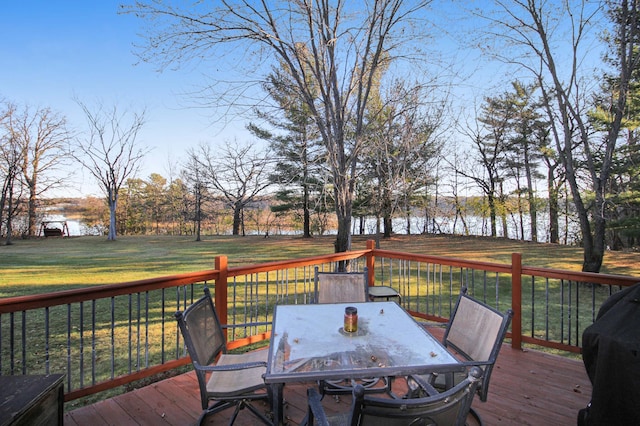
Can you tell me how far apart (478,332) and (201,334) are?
1800 mm

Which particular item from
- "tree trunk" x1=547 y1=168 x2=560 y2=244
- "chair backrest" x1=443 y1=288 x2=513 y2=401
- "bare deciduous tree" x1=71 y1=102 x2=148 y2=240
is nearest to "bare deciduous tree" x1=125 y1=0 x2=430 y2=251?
"chair backrest" x1=443 y1=288 x2=513 y2=401

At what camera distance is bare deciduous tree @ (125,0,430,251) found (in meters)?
5.02

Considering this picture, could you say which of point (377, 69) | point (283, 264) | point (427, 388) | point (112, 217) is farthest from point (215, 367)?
point (112, 217)

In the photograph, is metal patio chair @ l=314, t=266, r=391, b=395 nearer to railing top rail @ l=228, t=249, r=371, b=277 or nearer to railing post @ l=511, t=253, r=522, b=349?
railing top rail @ l=228, t=249, r=371, b=277

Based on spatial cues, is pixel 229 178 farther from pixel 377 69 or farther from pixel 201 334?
pixel 201 334

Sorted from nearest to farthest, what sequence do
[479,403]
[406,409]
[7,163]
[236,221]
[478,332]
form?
[406,409]
[478,332]
[479,403]
[7,163]
[236,221]

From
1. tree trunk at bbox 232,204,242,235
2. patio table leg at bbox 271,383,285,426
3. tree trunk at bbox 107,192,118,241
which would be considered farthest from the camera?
tree trunk at bbox 232,204,242,235

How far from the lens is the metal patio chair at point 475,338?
1905mm

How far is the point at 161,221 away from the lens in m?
24.9

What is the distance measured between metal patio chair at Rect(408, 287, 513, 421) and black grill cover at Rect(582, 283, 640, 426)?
46 cm

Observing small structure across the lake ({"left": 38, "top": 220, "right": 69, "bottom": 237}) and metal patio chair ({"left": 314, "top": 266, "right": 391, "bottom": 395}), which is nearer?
metal patio chair ({"left": 314, "top": 266, "right": 391, "bottom": 395})

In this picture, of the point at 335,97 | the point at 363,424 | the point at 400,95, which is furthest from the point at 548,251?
the point at 363,424

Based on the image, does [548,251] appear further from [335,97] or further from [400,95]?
[335,97]

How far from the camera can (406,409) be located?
3.63ft
